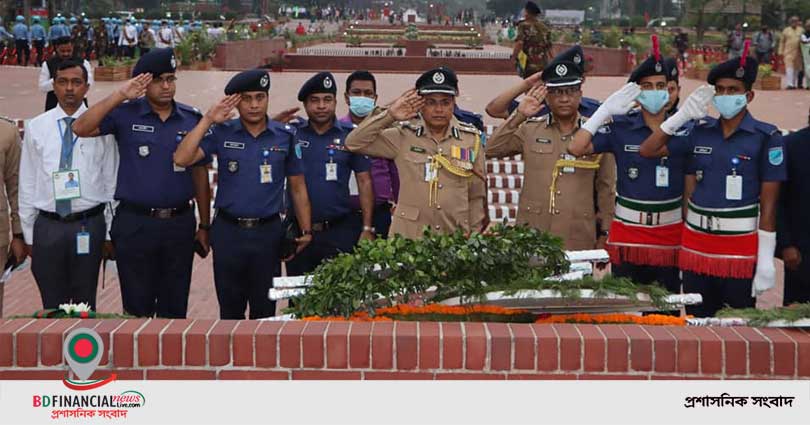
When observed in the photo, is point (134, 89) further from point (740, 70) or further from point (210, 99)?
point (210, 99)

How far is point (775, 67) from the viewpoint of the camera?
2645cm

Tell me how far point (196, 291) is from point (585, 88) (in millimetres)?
15109

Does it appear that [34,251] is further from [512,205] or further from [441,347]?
[512,205]

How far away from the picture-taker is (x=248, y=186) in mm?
5215

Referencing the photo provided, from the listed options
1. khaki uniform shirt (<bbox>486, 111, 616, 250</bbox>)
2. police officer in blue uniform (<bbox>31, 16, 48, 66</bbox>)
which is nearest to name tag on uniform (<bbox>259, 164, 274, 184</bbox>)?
khaki uniform shirt (<bbox>486, 111, 616, 250</bbox>)

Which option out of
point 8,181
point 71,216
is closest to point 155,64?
point 71,216

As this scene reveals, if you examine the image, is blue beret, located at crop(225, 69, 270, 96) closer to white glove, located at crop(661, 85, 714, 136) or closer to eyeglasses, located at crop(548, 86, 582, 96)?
eyeglasses, located at crop(548, 86, 582, 96)

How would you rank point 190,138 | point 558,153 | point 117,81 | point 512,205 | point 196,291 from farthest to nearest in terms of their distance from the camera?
point 117,81
point 512,205
point 196,291
point 558,153
point 190,138

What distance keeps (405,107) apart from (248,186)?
0.92 m

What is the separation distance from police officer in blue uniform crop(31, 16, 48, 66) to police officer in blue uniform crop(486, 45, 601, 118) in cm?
2452

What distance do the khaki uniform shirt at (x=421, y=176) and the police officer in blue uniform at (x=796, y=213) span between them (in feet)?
A: 5.01

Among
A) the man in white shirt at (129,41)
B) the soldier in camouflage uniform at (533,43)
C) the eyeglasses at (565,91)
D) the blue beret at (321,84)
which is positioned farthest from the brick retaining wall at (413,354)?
the man in white shirt at (129,41)

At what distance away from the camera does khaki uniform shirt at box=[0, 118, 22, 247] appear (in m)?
5.25

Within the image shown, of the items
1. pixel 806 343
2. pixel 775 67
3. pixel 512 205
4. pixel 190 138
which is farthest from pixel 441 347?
pixel 775 67
